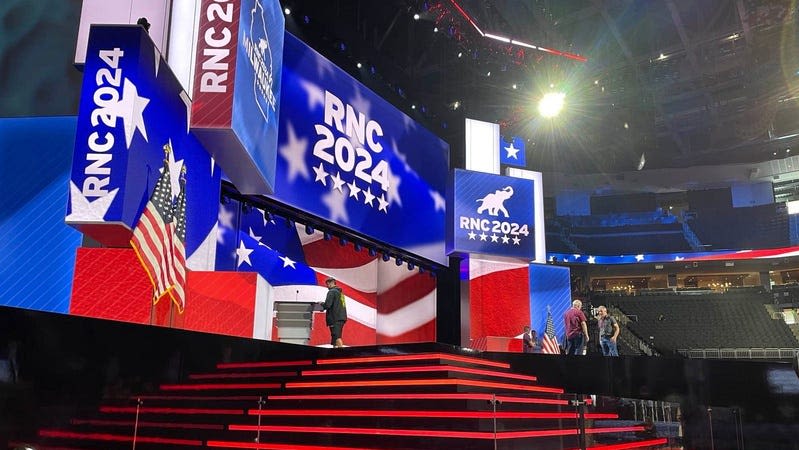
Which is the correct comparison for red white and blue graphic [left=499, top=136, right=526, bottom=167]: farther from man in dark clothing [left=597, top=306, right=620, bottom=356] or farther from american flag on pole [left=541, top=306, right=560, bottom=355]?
man in dark clothing [left=597, top=306, right=620, bottom=356]

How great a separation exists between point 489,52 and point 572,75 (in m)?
4.15

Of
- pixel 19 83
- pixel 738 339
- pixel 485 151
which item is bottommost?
pixel 738 339

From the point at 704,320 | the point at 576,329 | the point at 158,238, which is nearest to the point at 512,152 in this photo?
the point at 576,329

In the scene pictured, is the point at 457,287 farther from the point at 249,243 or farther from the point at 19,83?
the point at 19,83

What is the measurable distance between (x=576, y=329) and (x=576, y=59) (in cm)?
837

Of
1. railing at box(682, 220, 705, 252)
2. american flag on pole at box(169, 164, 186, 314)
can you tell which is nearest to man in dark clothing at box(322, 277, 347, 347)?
american flag on pole at box(169, 164, 186, 314)

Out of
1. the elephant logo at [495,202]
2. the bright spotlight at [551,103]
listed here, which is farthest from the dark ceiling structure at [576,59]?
the elephant logo at [495,202]

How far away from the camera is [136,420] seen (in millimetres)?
6152

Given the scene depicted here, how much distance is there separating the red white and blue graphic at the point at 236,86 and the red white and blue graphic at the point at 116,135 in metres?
0.71

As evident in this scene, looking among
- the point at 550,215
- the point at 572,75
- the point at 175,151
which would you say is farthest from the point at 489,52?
the point at 550,215

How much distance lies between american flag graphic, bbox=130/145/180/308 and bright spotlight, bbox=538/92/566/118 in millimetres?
12644

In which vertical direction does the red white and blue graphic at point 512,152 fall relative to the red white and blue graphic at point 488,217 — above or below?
above

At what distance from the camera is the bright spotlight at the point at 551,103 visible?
18.2 m

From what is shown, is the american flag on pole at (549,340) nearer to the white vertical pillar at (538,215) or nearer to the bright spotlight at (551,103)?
the white vertical pillar at (538,215)
